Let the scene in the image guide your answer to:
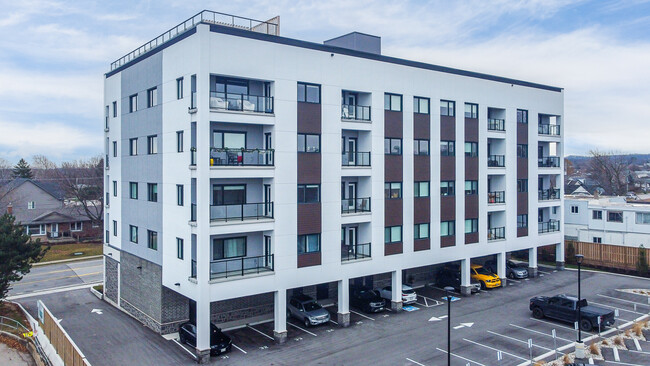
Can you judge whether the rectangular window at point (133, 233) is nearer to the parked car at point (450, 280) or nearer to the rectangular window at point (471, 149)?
the parked car at point (450, 280)

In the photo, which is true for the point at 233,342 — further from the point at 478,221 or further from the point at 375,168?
the point at 478,221

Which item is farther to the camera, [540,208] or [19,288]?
[540,208]

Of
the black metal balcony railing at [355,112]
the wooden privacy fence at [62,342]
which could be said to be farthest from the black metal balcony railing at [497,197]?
the wooden privacy fence at [62,342]

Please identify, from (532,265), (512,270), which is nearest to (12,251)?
(512,270)

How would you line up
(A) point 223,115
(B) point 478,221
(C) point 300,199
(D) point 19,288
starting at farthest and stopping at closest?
(D) point 19,288 < (B) point 478,221 < (C) point 300,199 < (A) point 223,115

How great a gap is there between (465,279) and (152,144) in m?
22.3

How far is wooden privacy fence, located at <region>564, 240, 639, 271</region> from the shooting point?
3962 centimetres

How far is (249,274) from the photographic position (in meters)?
24.0

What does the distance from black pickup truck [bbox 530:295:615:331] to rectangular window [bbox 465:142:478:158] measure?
10.9 m

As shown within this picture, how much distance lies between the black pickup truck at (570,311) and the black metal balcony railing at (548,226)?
12615 millimetres

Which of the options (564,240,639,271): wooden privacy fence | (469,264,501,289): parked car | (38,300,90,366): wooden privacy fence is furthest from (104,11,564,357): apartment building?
(564,240,639,271): wooden privacy fence

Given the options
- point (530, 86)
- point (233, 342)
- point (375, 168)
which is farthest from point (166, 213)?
point (530, 86)

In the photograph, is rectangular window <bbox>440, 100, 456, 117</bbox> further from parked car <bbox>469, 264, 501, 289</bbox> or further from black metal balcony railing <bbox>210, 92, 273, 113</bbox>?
black metal balcony railing <bbox>210, 92, 273, 113</bbox>

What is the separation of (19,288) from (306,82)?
29.7 m
